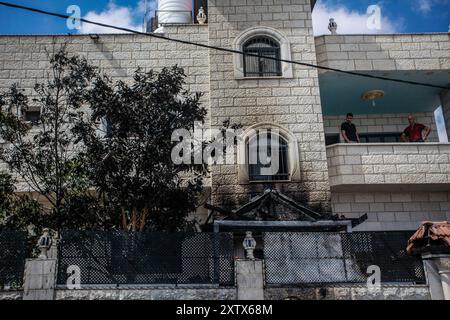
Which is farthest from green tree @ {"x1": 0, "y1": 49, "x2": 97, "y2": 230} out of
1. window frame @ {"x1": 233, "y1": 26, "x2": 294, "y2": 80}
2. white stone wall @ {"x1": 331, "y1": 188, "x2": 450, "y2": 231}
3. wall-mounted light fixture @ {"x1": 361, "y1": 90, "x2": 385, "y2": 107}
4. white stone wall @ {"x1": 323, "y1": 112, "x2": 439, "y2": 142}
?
wall-mounted light fixture @ {"x1": 361, "y1": 90, "x2": 385, "y2": 107}

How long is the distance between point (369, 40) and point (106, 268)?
10.7m

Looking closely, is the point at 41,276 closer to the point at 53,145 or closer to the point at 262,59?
the point at 53,145

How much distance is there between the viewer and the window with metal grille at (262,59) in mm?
13477

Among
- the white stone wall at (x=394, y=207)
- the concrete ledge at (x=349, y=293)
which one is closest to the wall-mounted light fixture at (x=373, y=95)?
the white stone wall at (x=394, y=207)

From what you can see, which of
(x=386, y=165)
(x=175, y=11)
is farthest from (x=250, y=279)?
(x=175, y=11)

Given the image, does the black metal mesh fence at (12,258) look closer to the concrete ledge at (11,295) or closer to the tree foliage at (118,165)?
the concrete ledge at (11,295)

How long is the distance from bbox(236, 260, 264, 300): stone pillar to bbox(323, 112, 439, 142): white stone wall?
849cm

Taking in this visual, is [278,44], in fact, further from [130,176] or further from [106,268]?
[106,268]

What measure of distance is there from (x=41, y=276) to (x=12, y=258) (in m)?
0.73

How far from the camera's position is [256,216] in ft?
36.6

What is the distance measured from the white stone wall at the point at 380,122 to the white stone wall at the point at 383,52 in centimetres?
243

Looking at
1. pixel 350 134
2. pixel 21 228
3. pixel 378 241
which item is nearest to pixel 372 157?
pixel 350 134

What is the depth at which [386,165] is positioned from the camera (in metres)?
12.9

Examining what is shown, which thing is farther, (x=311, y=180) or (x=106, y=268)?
(x=311, y=180)
